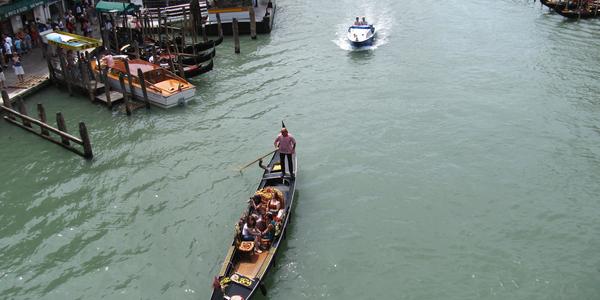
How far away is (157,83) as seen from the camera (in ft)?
81.8

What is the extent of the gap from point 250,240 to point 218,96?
13.2m

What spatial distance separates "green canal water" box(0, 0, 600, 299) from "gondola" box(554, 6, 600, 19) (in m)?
8.66

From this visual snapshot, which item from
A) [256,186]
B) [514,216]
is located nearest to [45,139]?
[256,186]

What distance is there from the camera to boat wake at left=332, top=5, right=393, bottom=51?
1302 inches

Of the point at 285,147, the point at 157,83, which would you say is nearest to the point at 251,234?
the point at 285,147

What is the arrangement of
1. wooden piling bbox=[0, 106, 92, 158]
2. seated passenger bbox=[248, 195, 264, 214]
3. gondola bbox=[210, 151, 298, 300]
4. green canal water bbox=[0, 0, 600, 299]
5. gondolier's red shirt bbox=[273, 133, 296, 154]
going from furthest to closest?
wooden piling bbox=[0, 106, 92, 158], gondolier's red shirt bbox=[273, 133, 296, 154], seated passenger bbox=[248, 195, 264, 214], green canal water bbox=[0, 0, 600, 299], gondola bbox=[210, 151, 298, 300]

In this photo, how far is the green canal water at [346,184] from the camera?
561 inches

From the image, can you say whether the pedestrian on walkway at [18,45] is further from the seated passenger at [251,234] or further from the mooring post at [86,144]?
the seated passenger at [251,234]

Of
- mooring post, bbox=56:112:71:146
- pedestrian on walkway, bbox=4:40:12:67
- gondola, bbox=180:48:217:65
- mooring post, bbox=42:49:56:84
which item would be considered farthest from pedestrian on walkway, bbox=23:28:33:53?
mooring post, bbox=56:112:71:146

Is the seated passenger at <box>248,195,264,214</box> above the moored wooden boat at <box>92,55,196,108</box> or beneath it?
beneath

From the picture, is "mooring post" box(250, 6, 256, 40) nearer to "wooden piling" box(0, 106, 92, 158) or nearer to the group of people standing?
the group of people standing

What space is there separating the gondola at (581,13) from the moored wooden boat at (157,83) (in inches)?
1096

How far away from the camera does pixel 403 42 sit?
33.3 metres

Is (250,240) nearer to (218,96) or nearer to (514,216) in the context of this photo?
(514,216)
